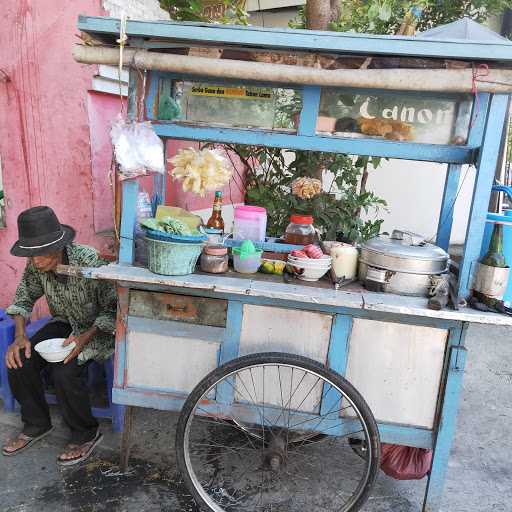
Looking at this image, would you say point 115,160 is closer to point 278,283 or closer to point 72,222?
point 278,283

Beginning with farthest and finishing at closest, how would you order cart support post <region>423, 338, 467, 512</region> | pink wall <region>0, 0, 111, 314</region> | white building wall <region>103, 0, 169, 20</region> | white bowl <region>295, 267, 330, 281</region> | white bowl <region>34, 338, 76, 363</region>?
white building wall <region>103, 0, 169, 20</region> < pink wall <region>0, 0, 111, 314</region> < white bowl <region>34, 338, 76, 363</region> < white bowl <region>295, 267, 330, 281</region> < cart support post <region>423, 338, 467, 512</region>

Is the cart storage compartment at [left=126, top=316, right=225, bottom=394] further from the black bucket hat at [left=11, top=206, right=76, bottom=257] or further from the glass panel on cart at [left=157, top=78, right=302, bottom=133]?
the glass panel on cart at [left=157, top=78, right=302, bottom=133]

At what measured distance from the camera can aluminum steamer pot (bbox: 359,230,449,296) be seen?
2.24m

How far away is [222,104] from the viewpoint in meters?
2.38

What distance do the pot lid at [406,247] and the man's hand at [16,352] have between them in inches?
81.5

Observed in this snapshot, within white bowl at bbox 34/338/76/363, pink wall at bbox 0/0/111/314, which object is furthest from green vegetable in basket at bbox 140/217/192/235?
pink wall at bbox 0/0/111/314

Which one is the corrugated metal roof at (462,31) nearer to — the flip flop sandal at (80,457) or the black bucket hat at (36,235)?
the black bucket hat at (36,235)

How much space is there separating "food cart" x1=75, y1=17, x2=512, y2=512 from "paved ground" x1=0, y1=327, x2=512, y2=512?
315 mm

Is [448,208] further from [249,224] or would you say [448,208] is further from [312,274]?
[249,224]

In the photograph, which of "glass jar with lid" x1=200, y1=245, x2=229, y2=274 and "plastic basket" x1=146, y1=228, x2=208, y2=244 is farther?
"glass jar with lid" x1=200, y1=245, x2=229, y2=274

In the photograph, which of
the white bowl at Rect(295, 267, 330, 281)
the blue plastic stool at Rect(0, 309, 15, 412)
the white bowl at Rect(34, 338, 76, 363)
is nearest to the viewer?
the white bowl at Rect(295, 267, 330, 281)

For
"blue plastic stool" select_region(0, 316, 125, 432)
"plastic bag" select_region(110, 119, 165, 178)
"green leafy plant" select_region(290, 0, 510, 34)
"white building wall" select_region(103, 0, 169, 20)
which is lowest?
"blue plastic stool" select_region(0, 316, 125, 432)

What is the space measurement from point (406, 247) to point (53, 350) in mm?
2023

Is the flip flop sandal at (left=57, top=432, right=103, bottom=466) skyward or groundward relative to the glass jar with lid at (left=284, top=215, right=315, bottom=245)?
groundward
